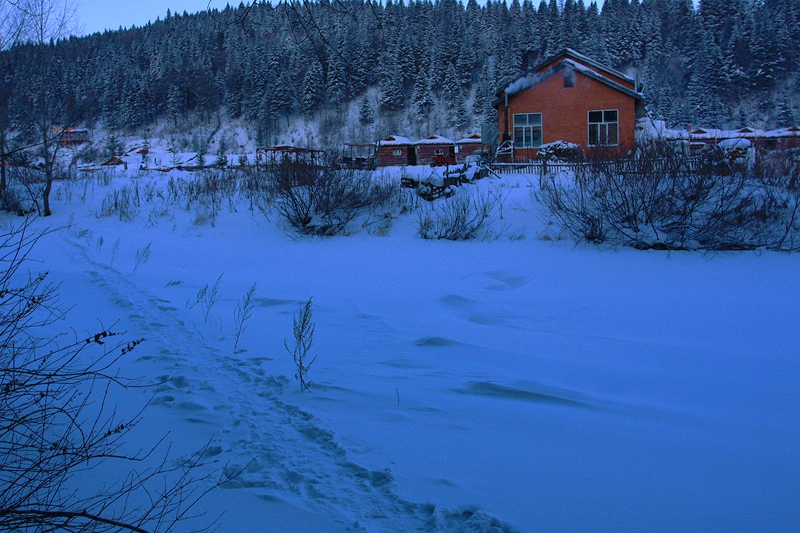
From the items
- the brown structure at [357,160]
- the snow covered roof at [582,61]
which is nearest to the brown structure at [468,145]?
the brown structure at [357,160]

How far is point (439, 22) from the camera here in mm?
88875

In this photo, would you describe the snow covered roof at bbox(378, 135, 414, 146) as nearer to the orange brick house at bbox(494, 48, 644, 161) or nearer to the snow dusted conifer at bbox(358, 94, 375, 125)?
the orange brick house at bbox(494, 48, 644, 161)

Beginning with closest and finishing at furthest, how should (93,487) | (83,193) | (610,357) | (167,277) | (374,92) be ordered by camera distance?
(93,487) < (610,357) < (167,277) < (83,193) < (374,92)

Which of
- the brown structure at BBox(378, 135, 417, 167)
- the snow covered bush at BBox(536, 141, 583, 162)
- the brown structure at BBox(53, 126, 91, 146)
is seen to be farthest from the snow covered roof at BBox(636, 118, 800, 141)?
the brown structure at BBox(378, 135, 417, 167)

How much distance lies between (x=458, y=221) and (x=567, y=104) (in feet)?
58.3

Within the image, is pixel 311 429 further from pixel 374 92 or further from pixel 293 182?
pixel 374 92

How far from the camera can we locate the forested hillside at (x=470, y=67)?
2657 inches

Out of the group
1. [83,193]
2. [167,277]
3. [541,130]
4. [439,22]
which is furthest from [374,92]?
[167,277]

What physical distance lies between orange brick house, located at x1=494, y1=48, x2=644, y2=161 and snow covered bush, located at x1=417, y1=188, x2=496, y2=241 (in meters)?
13.7

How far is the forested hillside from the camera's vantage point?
6750 cm

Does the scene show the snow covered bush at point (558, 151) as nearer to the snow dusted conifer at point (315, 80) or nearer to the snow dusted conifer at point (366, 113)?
the snow dusted conifer at point (315, 80)

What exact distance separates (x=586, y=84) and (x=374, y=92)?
6489 centimetres

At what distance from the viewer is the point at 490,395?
3.92 metres

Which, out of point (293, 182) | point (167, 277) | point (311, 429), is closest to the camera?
point (311, 429)
